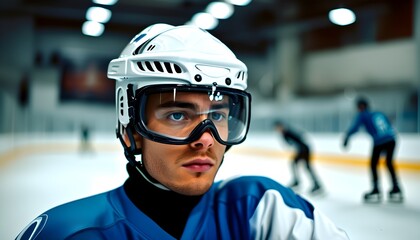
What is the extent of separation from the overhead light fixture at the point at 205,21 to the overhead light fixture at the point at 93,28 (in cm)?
26

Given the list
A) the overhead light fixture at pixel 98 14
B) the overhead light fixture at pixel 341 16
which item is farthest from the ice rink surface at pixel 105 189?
the overhead light fixture at pixel 341 16

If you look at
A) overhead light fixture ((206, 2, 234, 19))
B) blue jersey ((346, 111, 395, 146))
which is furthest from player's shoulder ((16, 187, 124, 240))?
blue jersey ((346, 111, 395, 146))

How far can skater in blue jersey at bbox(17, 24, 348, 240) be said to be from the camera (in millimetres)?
646

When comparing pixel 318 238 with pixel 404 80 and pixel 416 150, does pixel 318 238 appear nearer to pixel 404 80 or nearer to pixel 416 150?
pixel 404 80

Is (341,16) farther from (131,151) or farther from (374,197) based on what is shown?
(131,151)

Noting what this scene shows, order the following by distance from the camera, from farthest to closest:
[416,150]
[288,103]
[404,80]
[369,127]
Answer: [288,103] < [416,150] < [369,127] < [404,80]

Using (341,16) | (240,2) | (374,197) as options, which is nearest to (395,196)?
(374,197)

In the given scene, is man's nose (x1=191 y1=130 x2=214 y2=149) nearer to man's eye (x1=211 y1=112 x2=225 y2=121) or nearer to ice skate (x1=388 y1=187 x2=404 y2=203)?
man's eye (x1=211 y1=112 x2=225 y2=121)

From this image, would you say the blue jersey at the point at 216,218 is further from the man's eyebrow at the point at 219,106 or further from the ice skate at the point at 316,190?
the ice skate at the point at 316,190

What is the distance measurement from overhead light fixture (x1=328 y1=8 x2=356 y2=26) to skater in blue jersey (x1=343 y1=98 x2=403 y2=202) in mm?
463

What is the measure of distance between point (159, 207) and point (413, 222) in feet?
3.11

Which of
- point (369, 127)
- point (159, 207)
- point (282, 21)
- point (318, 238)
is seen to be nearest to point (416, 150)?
point (369, 127)

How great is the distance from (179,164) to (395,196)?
1.56m

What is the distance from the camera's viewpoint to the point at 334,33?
5.55 feet
